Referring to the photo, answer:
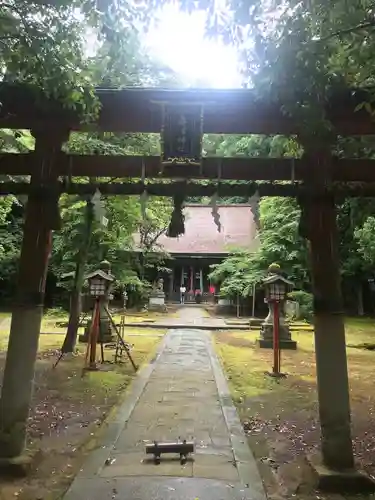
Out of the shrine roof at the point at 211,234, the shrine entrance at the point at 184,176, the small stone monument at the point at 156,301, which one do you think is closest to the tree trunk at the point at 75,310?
the shrine entrance at the point at 184,176

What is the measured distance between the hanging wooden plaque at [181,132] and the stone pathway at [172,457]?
11.0 ft

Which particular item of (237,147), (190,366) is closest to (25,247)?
(237,147)

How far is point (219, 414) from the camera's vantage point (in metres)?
7.29

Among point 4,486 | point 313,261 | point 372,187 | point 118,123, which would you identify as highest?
point 118,123

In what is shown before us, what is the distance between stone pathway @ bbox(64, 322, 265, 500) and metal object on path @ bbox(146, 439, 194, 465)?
0.07 meters

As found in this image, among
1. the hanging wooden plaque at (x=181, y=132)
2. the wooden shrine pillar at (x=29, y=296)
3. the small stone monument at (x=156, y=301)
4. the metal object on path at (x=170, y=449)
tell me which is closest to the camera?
the wooden shrine pillar at (x=29, y=296)

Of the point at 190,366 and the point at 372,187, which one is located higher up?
the point at 372,187

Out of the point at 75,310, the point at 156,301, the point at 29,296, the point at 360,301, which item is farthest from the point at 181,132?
the point at 360,301

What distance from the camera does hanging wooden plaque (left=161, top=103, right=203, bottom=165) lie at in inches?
214

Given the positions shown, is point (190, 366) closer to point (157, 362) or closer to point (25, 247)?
point (157, 362)

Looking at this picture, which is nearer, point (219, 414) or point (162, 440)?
point (162, 440)

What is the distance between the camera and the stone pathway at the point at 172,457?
A: 4.39 m

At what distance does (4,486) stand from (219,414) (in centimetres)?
350

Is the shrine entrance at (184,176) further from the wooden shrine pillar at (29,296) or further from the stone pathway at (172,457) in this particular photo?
the stone pathway at (172,457)
